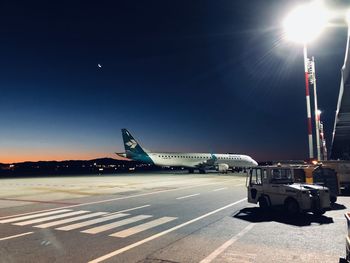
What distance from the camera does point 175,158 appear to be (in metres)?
65.1

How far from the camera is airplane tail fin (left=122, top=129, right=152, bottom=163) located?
62.5 m

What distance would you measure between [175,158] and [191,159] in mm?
3743

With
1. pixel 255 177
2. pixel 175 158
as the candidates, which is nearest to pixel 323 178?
pixel 255 177

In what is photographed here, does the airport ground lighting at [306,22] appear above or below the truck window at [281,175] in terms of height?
above

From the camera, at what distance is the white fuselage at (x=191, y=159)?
210 ft

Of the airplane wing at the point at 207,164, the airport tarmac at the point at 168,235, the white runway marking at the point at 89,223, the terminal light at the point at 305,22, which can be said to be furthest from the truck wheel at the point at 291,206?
the airplane wing at the point at 207,164

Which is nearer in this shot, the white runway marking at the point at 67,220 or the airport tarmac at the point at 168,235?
the airport tarmac at the point at 168,235

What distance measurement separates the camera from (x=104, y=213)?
15.4 m

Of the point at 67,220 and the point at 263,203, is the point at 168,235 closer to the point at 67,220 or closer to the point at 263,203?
the point at 67,220

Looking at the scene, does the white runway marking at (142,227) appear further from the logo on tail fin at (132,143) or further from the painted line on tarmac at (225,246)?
the logo on tail fin at (132,143)

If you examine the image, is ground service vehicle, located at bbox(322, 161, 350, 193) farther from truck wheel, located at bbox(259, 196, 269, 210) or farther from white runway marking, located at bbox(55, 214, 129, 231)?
white runway marking, located at bbox(55, 214, 129, 231)

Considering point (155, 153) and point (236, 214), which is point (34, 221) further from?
point (155, 153)

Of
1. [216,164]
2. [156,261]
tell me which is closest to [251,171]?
[156,261]

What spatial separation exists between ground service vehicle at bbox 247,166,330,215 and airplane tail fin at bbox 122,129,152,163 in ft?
155
